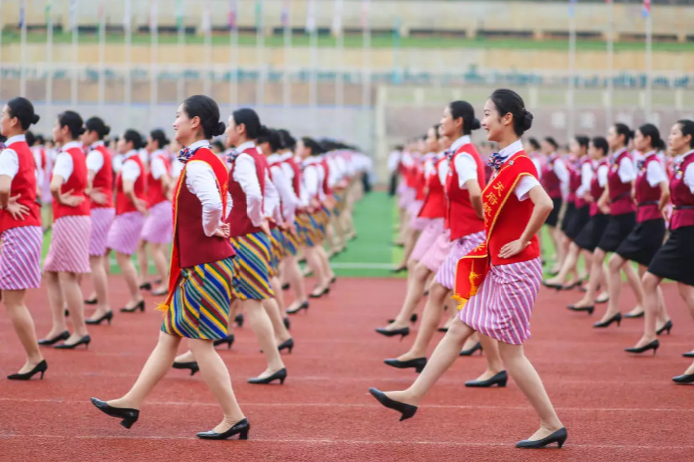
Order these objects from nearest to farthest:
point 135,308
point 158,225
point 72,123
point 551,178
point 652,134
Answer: point 72,123 < point 652,134 < point 135,308 < point 158,225 < point 551,178

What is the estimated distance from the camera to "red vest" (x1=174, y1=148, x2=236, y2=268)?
18.1 feet

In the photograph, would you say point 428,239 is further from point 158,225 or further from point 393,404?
point 158,225

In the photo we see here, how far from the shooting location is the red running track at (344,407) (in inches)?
214

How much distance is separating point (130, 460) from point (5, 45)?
151ft

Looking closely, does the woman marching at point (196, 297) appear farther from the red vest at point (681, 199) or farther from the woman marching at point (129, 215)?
the woman marching at point (129, 215)

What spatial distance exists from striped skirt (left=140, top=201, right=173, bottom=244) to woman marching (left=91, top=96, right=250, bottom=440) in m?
6.85

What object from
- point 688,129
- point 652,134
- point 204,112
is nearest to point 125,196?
point 652,134

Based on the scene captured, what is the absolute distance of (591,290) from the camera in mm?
11391

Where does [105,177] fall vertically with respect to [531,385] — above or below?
above

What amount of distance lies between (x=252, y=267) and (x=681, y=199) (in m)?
3.43

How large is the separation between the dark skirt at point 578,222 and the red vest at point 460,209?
652cm

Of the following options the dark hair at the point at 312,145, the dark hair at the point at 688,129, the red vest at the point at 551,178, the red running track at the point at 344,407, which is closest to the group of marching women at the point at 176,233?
the red running track at the point at 344,407

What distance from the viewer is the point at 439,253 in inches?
324

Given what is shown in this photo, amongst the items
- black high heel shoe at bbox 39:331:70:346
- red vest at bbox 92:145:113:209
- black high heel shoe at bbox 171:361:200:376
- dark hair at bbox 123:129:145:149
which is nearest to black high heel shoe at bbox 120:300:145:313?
red vest at bbox 92:145:113:209
